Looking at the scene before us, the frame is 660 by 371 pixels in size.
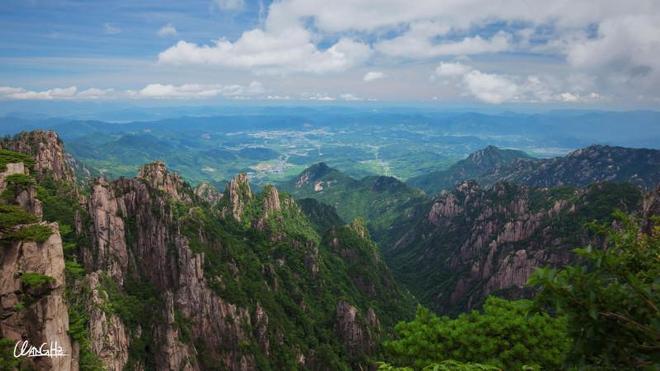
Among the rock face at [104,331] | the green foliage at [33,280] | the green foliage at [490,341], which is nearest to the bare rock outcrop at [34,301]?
the green foliage at [33,280]

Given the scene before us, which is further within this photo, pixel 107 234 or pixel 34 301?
pixel 107 234

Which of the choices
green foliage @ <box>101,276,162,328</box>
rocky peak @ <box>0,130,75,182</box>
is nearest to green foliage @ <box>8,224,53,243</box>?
green foliage @ <box>101,276,162,328</box>

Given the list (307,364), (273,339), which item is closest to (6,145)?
(273,339)

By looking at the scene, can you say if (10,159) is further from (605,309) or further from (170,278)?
(605,309)

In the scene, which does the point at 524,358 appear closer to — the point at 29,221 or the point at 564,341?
the point at 564,341

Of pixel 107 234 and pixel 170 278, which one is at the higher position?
pixel 107 234


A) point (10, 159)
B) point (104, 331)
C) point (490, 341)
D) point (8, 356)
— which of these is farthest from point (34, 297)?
point (10, 159)

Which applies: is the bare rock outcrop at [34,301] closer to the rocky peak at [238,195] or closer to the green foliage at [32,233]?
the green foliage at [32,233]
